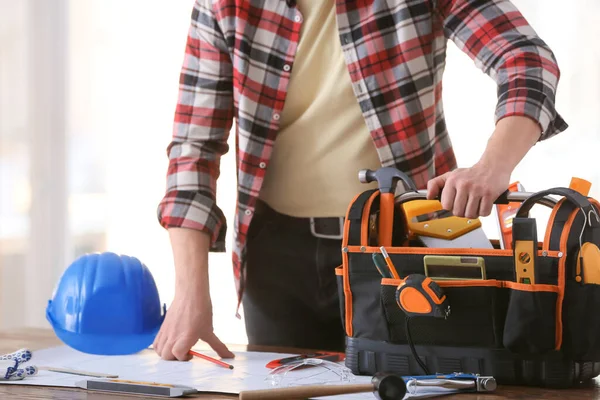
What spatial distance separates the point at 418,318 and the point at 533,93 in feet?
1.21

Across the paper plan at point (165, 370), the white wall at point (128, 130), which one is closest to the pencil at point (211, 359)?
the paper plan at point (165, 370)

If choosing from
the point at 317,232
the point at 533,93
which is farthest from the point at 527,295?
the point at 317,232

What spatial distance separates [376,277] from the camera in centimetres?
98

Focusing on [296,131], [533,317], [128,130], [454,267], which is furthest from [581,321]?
[128,130]

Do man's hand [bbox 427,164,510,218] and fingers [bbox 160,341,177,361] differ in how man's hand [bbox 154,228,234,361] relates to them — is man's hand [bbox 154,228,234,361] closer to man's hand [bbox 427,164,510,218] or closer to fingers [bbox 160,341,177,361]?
fingers [bbox 160,341,177,361]

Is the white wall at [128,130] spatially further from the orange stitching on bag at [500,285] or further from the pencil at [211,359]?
the orange stitching on bag at [500,285]

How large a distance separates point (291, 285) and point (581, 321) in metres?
0.57

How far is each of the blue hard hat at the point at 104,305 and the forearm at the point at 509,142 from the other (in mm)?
568

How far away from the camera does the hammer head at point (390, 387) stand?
0.85 metres

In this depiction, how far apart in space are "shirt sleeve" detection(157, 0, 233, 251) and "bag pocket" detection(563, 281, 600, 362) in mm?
633

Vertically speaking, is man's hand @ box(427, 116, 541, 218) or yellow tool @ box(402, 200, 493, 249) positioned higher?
man's hand @ box(427, 116, 541, 218)

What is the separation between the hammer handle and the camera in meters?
0.86

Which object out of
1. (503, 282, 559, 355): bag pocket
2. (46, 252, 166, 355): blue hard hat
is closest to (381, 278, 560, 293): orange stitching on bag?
(503, 282, 559, 355): bag pocket

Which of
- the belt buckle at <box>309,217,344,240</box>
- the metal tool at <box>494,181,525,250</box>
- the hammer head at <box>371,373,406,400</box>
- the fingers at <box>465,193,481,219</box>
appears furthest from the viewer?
the belt buckle at <box>309,217,344,240</box>
